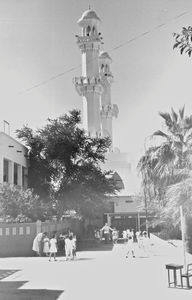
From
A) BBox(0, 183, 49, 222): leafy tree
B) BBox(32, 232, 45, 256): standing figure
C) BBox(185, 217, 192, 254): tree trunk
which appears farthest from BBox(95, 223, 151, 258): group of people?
BBox(0, 183, 49, 222): leafy tree

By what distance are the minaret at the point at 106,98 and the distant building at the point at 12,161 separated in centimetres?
4089

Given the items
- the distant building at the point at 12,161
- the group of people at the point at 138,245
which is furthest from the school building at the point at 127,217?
the group of people at the point at 138,245

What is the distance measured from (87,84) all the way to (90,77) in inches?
44.0

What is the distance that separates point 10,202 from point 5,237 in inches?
128

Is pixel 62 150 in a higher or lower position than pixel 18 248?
higher

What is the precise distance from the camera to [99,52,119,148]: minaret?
8331 centimetres

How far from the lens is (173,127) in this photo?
29.4 metres

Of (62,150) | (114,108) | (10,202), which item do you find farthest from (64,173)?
(114,108)

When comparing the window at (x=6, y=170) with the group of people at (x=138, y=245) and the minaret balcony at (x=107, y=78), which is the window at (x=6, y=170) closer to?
the group of people at (x=138, y=245)

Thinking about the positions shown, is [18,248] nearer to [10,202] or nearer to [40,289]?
[10,202]

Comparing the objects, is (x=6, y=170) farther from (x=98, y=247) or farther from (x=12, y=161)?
(x=98, y=247)

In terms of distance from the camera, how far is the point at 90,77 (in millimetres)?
64875

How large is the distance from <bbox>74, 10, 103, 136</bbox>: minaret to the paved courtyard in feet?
148

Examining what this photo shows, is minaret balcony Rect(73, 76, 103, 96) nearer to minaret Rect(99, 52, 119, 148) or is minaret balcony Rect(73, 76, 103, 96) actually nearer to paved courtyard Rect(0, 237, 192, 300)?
minaret Rect(99, 52, 119, 148)
